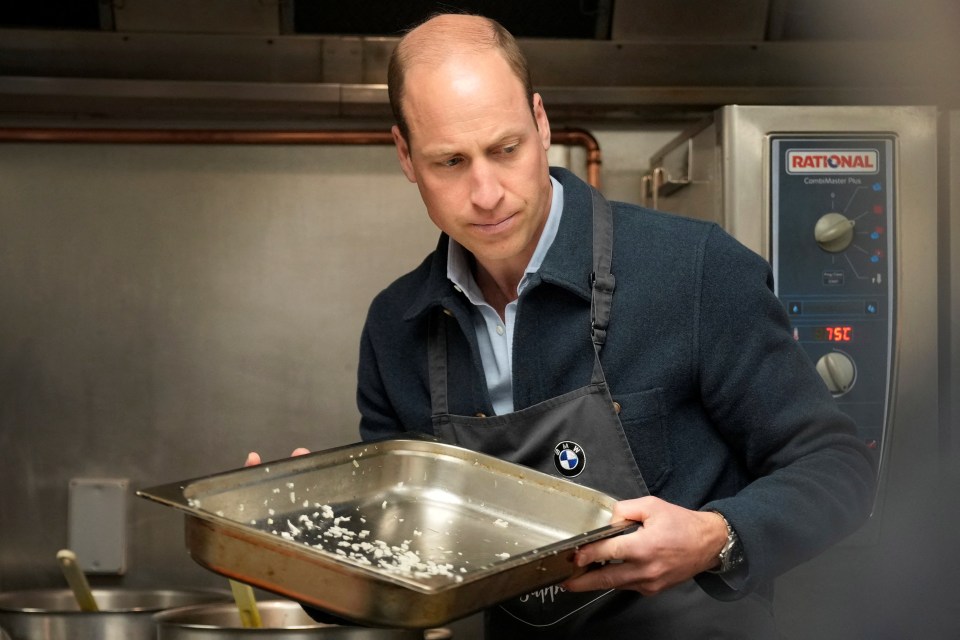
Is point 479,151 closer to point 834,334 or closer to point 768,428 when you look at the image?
point 768,428

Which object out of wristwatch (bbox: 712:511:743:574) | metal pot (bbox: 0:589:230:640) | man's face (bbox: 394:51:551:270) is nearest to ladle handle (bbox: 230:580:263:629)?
metal pot (bbox: 0:589:230:640)

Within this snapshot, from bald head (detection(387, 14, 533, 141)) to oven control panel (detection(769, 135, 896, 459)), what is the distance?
617 mm

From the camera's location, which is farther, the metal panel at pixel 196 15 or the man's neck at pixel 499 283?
the metal panel at pixel 196 15

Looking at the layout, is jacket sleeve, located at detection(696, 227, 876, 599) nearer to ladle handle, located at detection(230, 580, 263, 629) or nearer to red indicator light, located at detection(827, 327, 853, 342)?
red indicator light, located at detection(827, 327, 853, 342)

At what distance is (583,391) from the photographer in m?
1.32

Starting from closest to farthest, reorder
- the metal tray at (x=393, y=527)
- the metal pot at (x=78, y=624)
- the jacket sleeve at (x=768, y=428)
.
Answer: the metal tray at (x=393, y=527) < the jacket sleeve at (x=768, y=428) < the metal pot at (x=78, y=624)

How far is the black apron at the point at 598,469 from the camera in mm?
1309

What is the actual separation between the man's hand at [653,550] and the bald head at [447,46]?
1.87ft

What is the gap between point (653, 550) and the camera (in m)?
1.05

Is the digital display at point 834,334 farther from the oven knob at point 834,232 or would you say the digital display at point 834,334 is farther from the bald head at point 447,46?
the bald head at point 447,46

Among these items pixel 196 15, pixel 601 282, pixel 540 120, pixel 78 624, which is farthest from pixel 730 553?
pixel 196 15

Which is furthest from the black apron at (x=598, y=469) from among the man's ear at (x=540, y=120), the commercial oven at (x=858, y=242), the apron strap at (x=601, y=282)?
the commercial oven at (x=858, y=242)

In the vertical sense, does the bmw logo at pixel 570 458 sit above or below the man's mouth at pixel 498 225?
below

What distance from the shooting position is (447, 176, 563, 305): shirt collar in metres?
1.39
